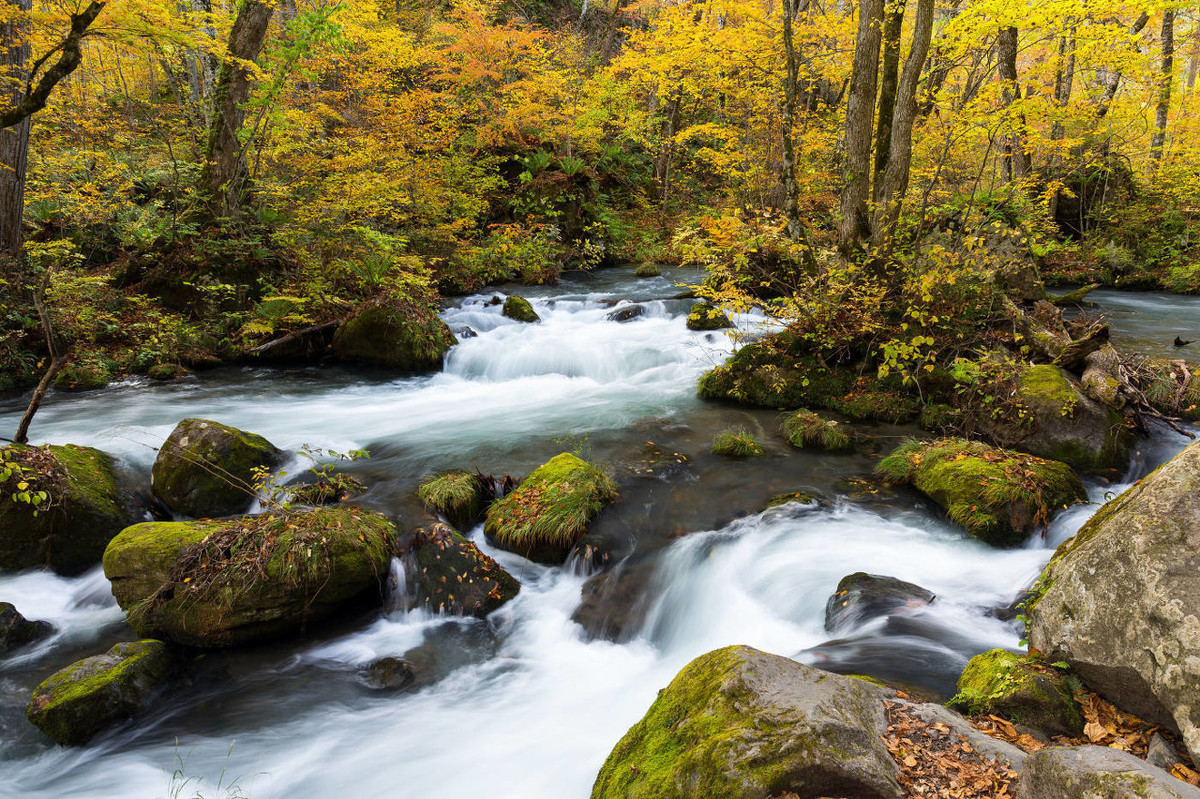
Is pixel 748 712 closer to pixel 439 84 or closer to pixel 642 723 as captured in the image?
pixel 642 723

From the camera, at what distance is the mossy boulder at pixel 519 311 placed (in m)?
13.4

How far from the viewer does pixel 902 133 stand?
8945 mm

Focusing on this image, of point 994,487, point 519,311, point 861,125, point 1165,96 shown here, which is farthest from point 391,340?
point 1165,96

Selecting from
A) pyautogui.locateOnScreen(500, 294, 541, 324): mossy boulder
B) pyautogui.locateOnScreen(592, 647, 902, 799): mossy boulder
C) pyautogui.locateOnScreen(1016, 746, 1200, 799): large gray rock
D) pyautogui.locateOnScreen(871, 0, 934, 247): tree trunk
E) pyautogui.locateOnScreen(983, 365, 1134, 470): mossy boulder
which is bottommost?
pyautogui.locateOnScreen(983, 365, 1134, 470): mossy boulder

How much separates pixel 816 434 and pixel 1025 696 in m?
5.10

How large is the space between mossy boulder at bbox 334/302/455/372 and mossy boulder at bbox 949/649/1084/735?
10.4 meters

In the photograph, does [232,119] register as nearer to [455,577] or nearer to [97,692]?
[455,577]

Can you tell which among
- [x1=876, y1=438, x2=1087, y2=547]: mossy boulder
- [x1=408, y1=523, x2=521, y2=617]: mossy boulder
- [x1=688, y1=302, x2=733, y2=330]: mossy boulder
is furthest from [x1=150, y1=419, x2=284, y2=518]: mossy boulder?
[x1=688, y1=302, x2=733, y2=330]: mossy boulder

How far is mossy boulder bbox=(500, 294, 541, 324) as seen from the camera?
1335 centimetres

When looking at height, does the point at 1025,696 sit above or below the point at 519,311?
below

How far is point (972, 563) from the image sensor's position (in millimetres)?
5258

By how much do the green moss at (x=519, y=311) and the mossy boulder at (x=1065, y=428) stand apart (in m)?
9.26

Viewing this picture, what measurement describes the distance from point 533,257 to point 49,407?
37.9 feet

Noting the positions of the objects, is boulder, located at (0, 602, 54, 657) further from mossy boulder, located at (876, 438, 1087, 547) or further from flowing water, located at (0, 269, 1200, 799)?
mossy boulder, located at (876, 438, 1087, 547)
